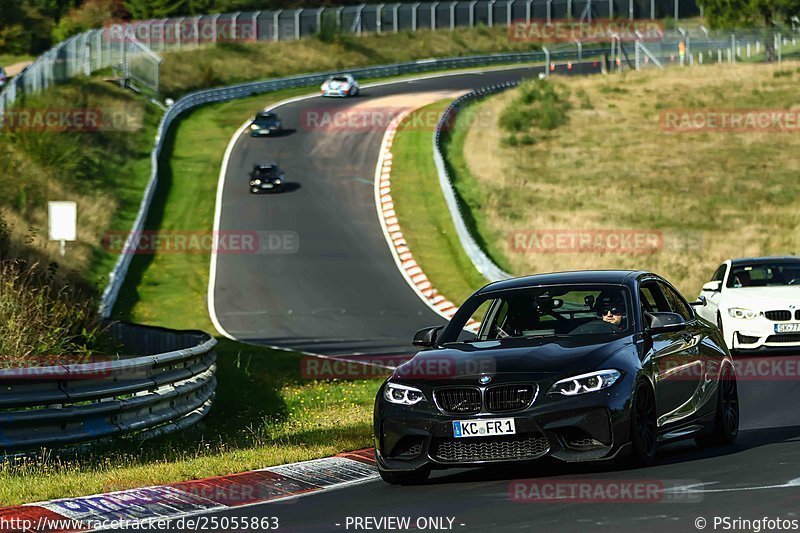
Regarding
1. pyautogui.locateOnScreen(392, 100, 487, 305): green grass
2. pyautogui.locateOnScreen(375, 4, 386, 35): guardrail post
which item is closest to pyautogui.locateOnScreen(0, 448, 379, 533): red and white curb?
pyautogui.locateOnScreen(392, 100, 487, 305): green grass

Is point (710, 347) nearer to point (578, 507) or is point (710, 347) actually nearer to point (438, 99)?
point (578, 507)

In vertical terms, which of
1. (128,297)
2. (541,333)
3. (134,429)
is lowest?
(128,297)

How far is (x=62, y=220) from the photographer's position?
3247 centimetres

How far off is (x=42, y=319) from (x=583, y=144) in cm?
4580

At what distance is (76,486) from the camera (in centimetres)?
982

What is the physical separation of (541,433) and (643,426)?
37.1 inches

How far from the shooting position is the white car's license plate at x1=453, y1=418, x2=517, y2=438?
9375 mm

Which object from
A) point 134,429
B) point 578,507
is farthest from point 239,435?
point 578,507

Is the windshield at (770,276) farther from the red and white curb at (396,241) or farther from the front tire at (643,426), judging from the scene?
the front tire at (643,426)

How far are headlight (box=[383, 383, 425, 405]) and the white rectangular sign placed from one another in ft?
77.0

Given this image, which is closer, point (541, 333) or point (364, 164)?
point (541, 333)

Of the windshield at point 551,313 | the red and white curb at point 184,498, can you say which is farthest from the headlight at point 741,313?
the red and white curb at point 184,498

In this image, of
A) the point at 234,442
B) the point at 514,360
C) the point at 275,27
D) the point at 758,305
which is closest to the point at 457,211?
the point at 758,305

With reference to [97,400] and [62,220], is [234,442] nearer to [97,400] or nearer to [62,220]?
[97,400]
